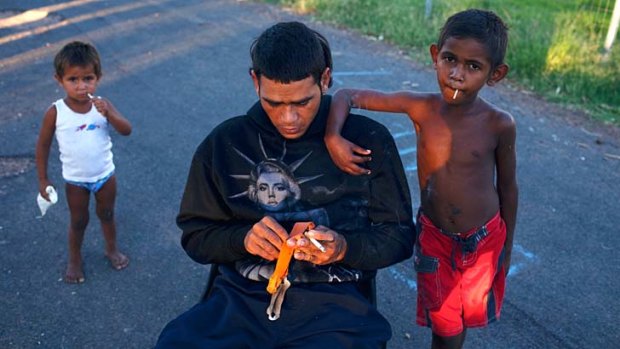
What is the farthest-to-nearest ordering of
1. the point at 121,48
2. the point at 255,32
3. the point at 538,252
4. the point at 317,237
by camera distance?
the point at 255,32 < the point at 121,48 < the point at 538,252 < the point at 317,237

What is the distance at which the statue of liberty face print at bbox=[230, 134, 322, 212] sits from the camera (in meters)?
2.26

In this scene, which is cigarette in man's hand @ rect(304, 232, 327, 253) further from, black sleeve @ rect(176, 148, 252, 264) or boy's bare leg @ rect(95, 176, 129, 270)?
boy's bare leg @ rect(95, 176, 129, 270)

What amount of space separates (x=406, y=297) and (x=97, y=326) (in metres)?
1.75

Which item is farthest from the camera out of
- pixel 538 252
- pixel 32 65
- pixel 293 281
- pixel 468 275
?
pixel 32 65

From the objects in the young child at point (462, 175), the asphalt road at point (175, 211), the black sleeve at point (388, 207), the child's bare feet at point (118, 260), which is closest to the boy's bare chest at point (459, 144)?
the young child at point (462, 175)

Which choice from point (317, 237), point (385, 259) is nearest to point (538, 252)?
point (385, 259)

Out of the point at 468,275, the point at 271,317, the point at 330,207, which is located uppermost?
the point at 330,207

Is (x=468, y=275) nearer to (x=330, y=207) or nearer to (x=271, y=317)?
(x=330, y=207)

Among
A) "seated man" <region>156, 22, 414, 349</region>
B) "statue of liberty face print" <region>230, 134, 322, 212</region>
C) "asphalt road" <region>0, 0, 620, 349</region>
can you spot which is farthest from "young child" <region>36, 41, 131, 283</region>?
"statue of liberty face print" <region>230, 134, 322, 212</region>

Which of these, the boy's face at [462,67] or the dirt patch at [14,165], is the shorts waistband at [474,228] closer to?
the boy's face at [462,67]

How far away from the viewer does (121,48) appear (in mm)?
8336

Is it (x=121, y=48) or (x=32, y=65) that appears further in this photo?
(x=121, y=48)

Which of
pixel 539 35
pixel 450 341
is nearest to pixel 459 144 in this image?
pixel 450 341

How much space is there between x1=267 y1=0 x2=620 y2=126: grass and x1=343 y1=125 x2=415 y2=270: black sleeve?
451 cm
